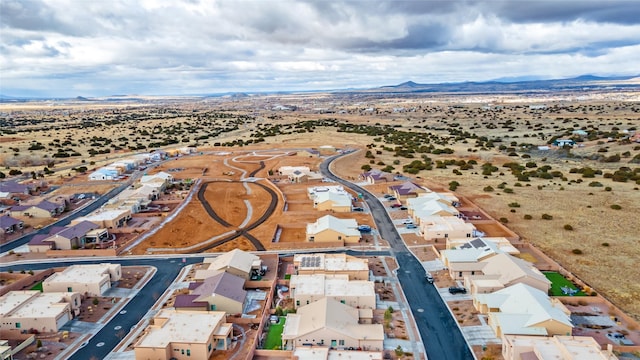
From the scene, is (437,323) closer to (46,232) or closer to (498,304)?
(498,304)

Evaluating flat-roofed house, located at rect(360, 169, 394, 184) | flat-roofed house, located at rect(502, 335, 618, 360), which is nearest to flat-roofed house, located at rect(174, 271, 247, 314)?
flat-roofed house, located at rect(502, 335, 618, 360)

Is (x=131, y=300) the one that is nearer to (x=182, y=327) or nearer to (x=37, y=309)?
(x=37, y=309)

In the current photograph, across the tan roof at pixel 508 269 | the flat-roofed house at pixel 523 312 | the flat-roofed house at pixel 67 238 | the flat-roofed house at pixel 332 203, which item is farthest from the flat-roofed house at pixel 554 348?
the flat-roofed house at pixel 67 238

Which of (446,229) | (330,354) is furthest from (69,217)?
(446,229)

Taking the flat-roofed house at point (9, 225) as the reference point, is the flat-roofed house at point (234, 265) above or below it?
below

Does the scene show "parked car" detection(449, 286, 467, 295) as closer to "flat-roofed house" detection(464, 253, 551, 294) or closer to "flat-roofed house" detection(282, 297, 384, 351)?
"flat-roofed house" detection(464, 253, 551, 294)

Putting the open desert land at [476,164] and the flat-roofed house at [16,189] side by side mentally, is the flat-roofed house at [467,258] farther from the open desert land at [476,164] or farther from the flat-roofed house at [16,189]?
the flat-roofed house at [16,189]

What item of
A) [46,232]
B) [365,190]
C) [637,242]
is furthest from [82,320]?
[637,242]
